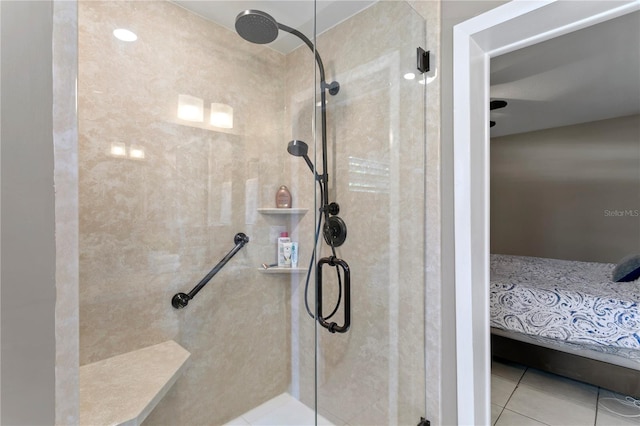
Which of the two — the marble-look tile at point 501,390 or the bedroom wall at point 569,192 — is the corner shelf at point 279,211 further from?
the bedroom wall at point 569,192

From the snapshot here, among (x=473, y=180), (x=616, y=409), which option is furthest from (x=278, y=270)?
(x=616, y=409)

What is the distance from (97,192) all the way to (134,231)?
0.81ft

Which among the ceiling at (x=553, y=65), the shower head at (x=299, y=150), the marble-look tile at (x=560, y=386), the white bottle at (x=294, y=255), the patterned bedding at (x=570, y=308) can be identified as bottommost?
the marble-look tile at (x=560, y=386)

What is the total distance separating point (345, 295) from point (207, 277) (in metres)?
0.89

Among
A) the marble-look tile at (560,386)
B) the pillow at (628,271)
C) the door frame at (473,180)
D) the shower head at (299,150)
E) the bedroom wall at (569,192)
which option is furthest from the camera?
the bedroom wall at (569,192)

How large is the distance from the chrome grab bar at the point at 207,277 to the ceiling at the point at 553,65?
1.26 m

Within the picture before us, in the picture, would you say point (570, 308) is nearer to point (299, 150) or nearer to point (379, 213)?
point (379, 213)

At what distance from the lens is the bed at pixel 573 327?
6.16 ft

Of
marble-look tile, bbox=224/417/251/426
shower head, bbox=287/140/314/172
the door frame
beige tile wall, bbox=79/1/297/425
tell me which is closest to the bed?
the door frame

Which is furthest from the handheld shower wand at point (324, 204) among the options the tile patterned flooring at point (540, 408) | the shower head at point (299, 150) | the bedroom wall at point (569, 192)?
the bedroom wall at point (569, 192)

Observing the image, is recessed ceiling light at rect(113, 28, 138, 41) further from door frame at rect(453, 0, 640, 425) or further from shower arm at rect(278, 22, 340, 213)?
door frame at rect(453, 0, 640, 425)

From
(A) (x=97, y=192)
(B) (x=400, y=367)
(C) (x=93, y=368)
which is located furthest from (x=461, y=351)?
(A) (x=97, y=192)

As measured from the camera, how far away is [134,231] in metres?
1.47

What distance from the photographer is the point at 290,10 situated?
1.56 metres
